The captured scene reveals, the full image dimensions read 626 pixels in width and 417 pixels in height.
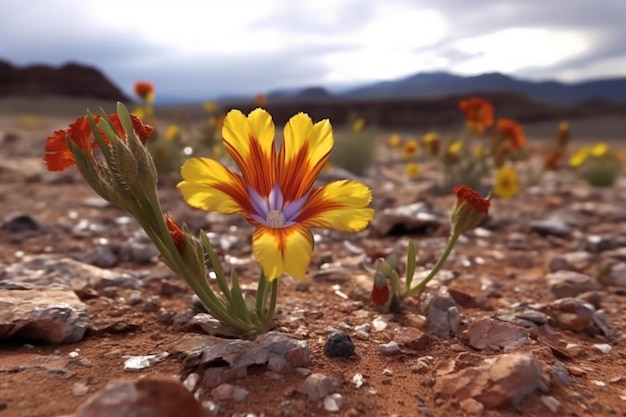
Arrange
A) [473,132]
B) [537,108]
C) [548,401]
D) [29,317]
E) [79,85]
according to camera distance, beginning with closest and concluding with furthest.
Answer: [548,401], [29,317], [473,132], [537,108], [79,85]

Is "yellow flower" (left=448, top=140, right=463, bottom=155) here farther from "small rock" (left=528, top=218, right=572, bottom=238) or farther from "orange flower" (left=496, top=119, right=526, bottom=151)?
"small rock" (left=528, top=218, right=572, bottom=238)

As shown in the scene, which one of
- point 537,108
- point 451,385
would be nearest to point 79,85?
point 537,108

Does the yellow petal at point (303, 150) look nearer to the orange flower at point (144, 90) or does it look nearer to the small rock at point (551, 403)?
the small rock at point (551, 403)

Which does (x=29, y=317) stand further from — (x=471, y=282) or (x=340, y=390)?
(x=471, y=282)

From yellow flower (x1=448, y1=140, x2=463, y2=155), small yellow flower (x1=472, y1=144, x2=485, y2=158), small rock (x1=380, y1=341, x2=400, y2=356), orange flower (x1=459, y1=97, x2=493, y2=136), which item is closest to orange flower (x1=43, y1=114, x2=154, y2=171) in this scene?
small rock (x1=380, y1=341, x2=400, y2=356)

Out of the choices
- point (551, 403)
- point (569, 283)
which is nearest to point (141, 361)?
point (551, 403)

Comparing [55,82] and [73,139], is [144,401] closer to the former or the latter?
[73,139]
